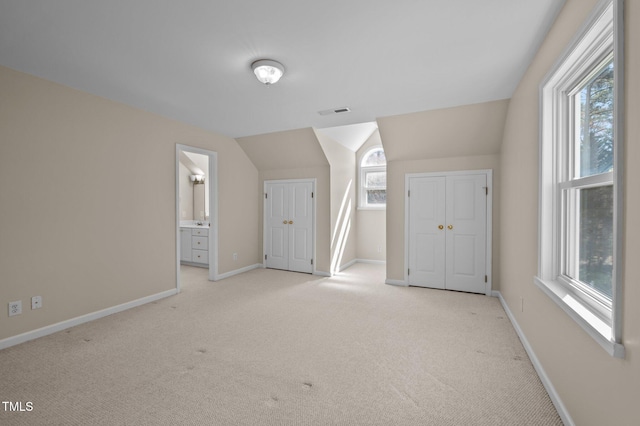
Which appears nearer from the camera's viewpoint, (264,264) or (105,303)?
(105,303)

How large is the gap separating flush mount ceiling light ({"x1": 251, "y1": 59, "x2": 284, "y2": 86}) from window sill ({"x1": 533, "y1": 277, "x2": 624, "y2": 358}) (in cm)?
255

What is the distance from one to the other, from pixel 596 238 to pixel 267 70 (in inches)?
98.7

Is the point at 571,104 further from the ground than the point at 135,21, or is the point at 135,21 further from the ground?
the point at 135,21

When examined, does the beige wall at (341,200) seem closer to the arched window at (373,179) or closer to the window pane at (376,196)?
the arched window at (373,179)

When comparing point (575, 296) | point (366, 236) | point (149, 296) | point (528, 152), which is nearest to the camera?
point (575, 296)

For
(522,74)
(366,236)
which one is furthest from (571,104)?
(366,236)

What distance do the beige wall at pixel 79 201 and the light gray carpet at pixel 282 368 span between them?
451mm

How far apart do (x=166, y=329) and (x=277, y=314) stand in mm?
1103

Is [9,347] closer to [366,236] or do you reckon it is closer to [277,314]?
[277,314]

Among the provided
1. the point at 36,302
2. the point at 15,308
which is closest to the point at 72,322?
the point at 36,302

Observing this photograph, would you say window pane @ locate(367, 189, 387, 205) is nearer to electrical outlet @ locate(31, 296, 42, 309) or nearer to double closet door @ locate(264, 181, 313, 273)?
double closet door @ locate(264, 181, 313, 273)

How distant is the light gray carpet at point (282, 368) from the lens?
172cm

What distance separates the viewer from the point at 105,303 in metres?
3.21

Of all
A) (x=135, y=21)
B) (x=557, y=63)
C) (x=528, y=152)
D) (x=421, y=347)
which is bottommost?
(x=421, y=347)
